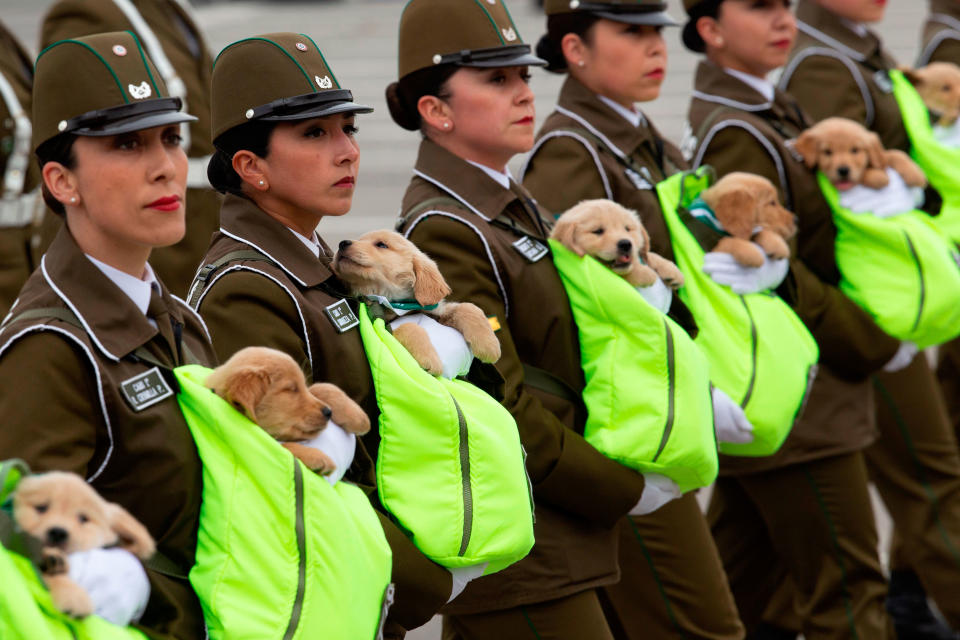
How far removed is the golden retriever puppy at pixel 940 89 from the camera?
6.19 m

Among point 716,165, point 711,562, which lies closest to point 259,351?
point 711,562

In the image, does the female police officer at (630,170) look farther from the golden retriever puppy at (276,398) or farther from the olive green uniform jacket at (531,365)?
the golden retriever puppy at (276,398)

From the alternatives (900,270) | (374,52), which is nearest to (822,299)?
(900,270)

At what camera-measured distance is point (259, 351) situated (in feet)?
10.1

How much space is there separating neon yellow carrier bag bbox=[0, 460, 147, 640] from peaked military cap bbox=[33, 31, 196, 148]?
797mm

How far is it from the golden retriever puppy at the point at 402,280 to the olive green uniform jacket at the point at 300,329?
90mm

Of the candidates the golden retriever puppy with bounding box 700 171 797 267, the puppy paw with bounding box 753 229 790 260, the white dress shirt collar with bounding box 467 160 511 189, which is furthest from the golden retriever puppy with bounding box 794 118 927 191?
the white dress shirt collar with bounding box 467 160 511 189

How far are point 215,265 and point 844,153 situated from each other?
276cm

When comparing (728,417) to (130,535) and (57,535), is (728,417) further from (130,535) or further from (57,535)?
(57,535)

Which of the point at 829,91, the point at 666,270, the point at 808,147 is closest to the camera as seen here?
the point at 666,270

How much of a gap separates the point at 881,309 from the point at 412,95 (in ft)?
6.76

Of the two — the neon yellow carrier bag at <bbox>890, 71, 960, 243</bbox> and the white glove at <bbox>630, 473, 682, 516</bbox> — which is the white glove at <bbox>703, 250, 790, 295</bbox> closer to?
the white glove at <bbox>630, 473, 682, 516</bbox>

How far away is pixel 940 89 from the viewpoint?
622 centimetres

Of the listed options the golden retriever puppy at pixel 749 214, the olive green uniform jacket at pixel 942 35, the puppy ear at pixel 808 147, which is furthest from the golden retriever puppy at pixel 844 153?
the olive green uniform jacket at pixel 942 35
